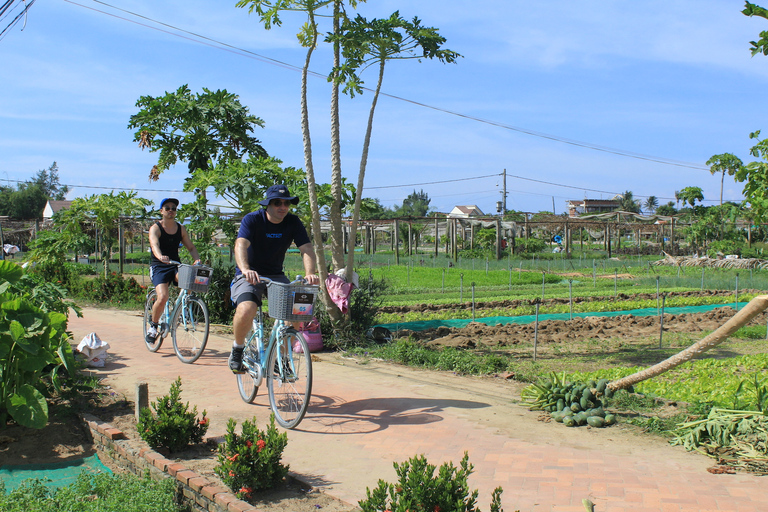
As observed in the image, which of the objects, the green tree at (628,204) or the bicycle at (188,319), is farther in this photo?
the green tree at (628,204)

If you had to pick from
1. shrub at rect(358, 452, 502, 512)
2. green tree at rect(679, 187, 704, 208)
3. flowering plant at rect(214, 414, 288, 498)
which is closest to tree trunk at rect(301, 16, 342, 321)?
flowering plant at rect(214, 414, 288, 498)

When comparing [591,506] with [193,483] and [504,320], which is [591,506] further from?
[504,320]

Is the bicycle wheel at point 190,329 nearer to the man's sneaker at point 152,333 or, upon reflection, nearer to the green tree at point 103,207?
the man's sneaker at point 152,333

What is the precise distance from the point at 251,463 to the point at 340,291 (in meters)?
4.99

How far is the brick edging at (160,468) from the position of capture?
11.6 ft

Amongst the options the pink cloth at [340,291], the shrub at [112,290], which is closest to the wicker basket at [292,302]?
the pink cloth at [340,291]

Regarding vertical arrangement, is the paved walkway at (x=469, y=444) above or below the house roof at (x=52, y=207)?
below

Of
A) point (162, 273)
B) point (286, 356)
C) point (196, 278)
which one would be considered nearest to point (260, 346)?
point (286, 356)

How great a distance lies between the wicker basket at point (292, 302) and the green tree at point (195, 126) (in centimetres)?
615

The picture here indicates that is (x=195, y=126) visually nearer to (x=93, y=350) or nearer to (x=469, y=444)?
(x=93, y=350)

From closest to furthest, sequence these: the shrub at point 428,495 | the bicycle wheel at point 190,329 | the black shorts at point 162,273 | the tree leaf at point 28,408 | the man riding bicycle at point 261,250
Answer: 1. the shrub at point 428,495
2. the tree leaf at point 28,408
3. the man riding bicycle at point 261,250
4. the bicycle wheel at point 190,329
5. the black shorts at point 162,273

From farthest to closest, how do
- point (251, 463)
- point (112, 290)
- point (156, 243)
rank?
point (112, 290)
point (156, 243)
point (251, 463)

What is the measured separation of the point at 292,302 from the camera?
4.86 metres

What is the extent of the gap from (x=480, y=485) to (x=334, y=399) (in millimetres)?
2347
